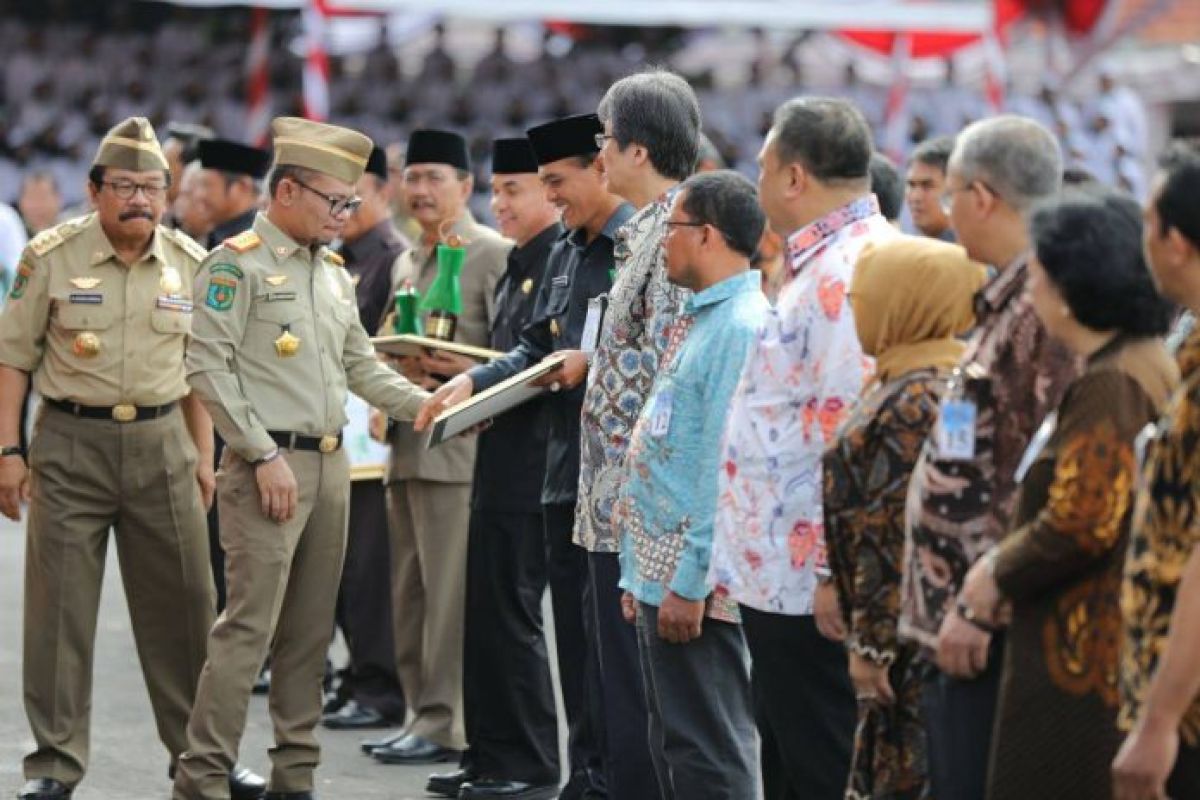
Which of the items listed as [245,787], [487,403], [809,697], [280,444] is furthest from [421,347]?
[809,697]

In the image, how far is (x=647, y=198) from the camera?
631 cm

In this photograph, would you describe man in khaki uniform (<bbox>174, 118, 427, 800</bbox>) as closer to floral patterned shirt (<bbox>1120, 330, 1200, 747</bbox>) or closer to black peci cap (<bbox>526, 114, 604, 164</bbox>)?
black peci cap (<bbox>526, 114, 604, 164</bbox>)

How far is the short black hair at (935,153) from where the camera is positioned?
7.91 metres

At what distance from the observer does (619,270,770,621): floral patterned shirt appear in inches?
214

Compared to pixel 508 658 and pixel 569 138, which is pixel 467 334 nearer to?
pixel 508 658

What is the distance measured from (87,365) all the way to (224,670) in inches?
42.0

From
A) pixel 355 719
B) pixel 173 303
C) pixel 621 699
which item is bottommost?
pixel 355 719

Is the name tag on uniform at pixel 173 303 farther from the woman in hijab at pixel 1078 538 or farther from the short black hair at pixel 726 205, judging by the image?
the woman in hijab at pixel 1078 538

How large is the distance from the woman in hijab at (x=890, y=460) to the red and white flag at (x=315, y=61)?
1568cm

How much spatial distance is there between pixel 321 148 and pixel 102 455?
118cm

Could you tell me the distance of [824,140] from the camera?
5133mm

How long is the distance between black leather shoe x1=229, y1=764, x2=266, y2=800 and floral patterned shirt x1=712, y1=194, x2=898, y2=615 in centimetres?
256

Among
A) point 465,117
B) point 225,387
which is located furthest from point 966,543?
point 465,117

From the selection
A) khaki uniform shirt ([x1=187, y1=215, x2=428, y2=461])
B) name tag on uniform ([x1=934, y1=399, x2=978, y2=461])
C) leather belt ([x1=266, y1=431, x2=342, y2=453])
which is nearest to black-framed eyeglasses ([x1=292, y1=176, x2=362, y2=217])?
khaki uniform shirt ([x1=187, y1=215, x2=428, y2=461])
